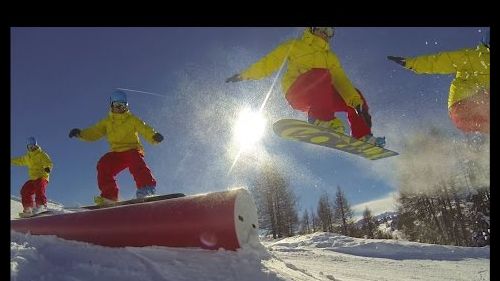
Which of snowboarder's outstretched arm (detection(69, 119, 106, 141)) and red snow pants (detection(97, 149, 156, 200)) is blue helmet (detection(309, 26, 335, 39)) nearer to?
red snow pants (detection(97, 149, 156, 200))

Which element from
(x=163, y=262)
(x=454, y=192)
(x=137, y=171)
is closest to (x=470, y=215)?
(x=454, y=192)

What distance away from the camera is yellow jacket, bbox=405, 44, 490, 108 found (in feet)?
23.5

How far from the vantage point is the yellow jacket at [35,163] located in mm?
10453

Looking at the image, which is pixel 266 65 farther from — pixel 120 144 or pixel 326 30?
pixel 120 144

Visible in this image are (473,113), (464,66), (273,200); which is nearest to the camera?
(473,113)

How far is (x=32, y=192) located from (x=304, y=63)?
280 inches

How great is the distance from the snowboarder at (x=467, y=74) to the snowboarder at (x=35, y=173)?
8005mm

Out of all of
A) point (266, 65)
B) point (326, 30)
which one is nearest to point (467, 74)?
point (326, 30)

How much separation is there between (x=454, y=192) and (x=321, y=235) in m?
22.2

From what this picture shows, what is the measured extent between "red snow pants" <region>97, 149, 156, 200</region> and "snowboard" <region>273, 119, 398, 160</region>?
6.41 feet

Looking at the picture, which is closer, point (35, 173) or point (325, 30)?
point (325, 30)

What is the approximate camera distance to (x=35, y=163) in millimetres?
10453

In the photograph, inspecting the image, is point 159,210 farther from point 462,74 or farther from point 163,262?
point 462,74

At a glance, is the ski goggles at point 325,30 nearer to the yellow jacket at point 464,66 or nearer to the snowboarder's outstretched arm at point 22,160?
the yellow jacket at point 464,66
